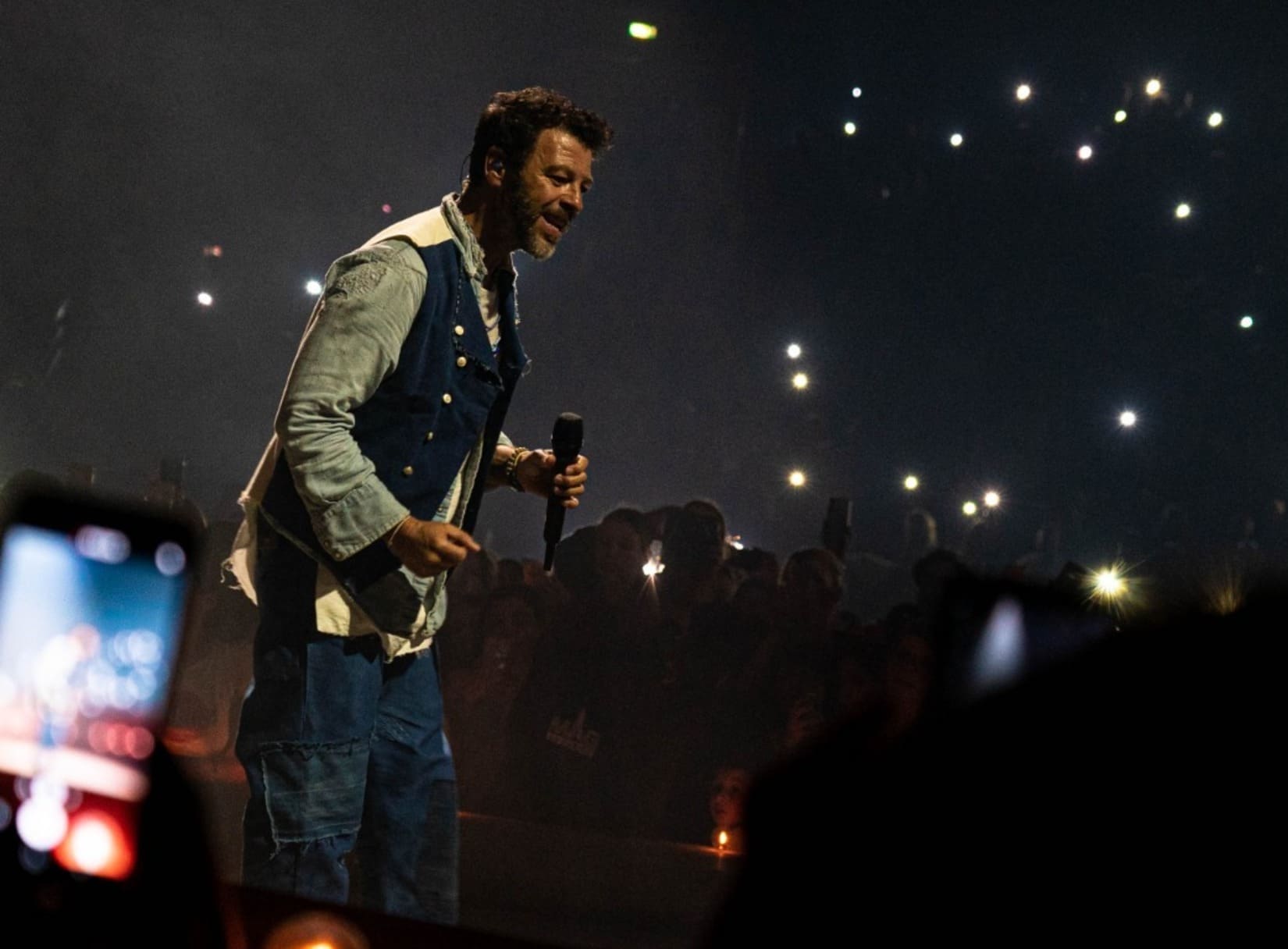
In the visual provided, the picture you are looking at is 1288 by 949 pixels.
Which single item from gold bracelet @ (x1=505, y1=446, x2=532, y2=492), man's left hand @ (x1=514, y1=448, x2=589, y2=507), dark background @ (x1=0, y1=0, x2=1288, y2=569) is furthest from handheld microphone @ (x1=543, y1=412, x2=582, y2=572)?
dark background @ (x1=0, y1=0, x2=1288, y2=569)

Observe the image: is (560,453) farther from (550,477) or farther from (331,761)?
(331,761)

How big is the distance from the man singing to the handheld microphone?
0.09ft

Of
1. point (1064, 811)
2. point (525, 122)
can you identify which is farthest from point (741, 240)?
point (1064, 811)

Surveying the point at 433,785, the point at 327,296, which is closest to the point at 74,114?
the point at 327,296

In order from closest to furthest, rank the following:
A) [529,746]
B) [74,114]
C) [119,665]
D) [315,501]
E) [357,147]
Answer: [119,665] < [315,501] < [529,746] < [74,114] < [357,147]

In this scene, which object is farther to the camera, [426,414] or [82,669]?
[426,414]

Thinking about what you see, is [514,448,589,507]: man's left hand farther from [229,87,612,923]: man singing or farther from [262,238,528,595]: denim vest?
[262,238,528,595]: denim vest

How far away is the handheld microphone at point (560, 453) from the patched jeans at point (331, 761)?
0.31 m

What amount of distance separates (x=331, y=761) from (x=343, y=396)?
20.5 inches

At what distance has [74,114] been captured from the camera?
408 cm

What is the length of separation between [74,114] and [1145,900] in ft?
16.4

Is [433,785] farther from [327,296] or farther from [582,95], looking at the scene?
[582,95]

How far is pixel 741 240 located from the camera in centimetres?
538

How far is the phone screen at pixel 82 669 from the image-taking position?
522 millimetres
